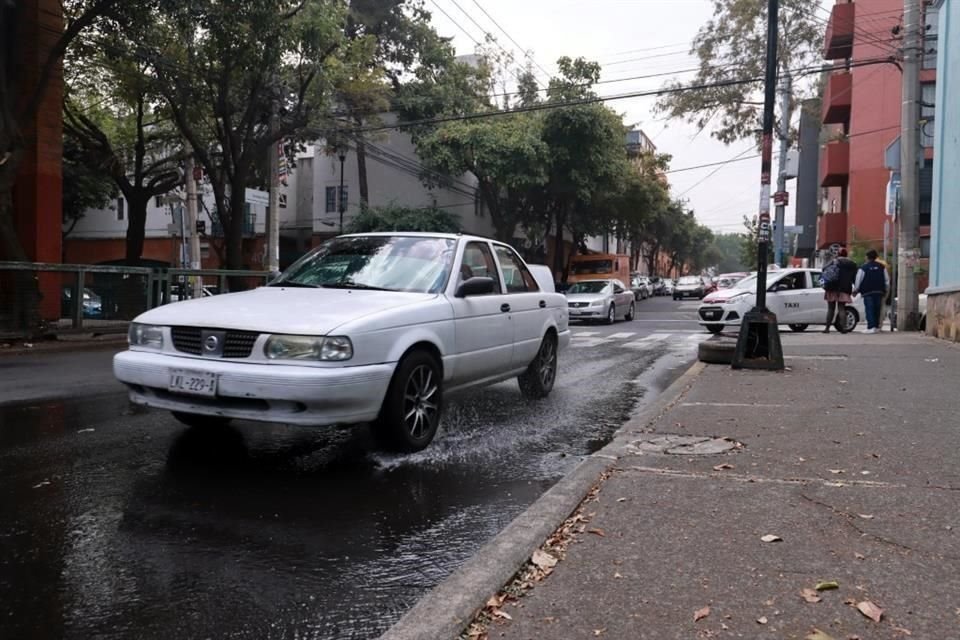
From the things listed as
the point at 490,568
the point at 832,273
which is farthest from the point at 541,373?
the point at 832,273

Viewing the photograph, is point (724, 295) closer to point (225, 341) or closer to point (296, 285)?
point (296, 285)

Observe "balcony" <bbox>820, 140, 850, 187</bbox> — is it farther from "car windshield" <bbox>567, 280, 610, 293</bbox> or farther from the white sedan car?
the white sedan car

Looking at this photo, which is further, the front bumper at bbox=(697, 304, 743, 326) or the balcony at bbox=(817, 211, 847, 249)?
the balcony at bbox=(817, 211, 847, 249)

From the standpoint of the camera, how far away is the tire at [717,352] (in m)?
10.7

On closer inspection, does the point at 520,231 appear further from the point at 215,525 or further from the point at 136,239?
the point at 215,525

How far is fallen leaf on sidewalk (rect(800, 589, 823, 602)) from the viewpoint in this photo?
2.85 metres

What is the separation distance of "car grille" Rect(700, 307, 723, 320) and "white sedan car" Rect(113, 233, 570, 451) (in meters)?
12.0

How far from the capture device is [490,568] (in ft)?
10.1

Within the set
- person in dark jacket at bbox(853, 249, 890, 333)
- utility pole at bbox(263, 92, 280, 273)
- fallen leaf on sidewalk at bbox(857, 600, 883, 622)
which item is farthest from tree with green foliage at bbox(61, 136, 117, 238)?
fallen leaf on sidewalk at bbox(857, 600, 883, 622)

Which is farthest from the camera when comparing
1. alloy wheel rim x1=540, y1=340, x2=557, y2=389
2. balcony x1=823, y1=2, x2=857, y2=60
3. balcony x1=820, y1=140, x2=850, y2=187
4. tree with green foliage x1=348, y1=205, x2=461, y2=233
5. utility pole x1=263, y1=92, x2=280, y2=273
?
balcony x1=820, y1=140, x2=850, y2=187

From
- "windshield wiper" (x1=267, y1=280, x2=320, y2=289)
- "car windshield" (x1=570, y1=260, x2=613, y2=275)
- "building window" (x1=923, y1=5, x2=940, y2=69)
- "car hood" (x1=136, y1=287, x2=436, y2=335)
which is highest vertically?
"building window" (x1=923, y1=5, x2=940, y2=69)

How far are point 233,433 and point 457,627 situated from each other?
372 cm

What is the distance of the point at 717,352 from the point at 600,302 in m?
11.8

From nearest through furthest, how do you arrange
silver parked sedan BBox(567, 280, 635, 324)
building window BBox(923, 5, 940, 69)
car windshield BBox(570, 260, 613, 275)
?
building window BBox(923, 5, 940, 69)
silver parked sedan BBox(567, 280, 635, 324)
car windshield BBox(570, 260, 613, 275)
